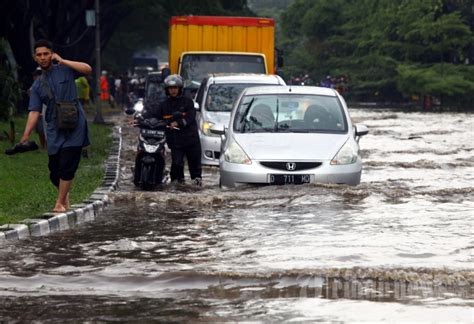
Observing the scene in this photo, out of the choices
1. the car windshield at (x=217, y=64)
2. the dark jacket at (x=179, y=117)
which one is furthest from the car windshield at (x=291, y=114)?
the car windshield at (x=217, y=64)

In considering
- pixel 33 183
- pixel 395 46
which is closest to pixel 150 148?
pixel 33 183

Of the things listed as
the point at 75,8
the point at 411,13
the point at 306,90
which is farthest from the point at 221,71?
the point at 411,13

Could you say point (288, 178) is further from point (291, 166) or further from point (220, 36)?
point (220, 36)

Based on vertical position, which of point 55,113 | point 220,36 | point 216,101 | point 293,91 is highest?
point 220,36

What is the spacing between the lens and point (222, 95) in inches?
902

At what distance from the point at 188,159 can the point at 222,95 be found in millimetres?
4942

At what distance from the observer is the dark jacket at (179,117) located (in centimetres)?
1777

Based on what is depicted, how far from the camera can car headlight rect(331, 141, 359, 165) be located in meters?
16.5

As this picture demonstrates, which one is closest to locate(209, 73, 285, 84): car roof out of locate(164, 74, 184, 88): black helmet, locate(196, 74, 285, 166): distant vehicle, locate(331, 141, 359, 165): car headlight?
locate(196, 74, 285, 166): distant vehicle

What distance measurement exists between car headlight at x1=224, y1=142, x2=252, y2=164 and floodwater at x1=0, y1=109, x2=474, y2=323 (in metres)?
0.41

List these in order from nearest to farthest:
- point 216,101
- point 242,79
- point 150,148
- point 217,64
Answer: point 150,148 → point 216,101 → point 242,79 → point 217,64

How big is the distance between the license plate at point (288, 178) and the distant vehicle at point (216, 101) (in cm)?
550

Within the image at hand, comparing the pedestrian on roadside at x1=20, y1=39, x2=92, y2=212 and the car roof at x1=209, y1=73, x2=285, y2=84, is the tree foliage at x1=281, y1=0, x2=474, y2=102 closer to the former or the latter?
the car roof at x1=209, y1=73, x2=285, y2=84

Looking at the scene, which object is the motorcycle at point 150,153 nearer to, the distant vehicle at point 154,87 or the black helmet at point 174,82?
the black helmet at point 174,82
